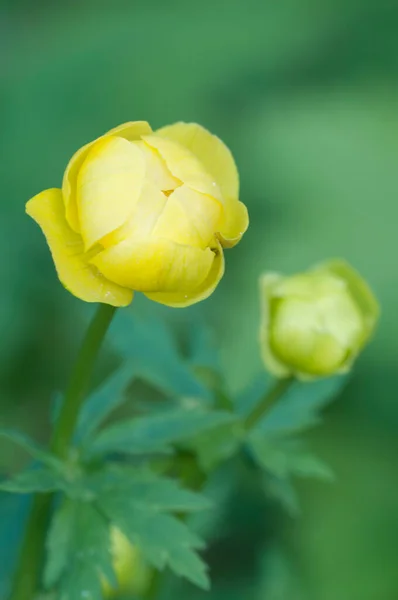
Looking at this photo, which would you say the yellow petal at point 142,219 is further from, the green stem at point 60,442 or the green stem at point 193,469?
the green stem at point 193,469

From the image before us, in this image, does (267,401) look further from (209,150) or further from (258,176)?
(258,176)

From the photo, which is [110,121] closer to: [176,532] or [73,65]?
[73,65]

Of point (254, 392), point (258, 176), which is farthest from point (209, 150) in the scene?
point (258, 176)

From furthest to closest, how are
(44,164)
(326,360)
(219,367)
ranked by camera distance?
(44,164) → (219,367) → (326,360)

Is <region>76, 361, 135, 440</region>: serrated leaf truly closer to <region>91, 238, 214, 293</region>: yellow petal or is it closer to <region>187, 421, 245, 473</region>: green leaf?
<region>187, 421, 245, 473</region>: green leaf

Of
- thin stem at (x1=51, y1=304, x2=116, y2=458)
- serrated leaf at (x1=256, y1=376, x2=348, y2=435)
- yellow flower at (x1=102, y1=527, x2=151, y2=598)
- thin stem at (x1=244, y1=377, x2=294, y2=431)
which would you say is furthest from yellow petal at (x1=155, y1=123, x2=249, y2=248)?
yellow flower at (x1=102, y1=527, x2=151, y2=598)

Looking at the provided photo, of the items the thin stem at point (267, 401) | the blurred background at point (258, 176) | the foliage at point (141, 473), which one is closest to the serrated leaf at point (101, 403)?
the foliage at point (141, 473)

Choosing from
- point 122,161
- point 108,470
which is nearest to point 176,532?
point 108,470
